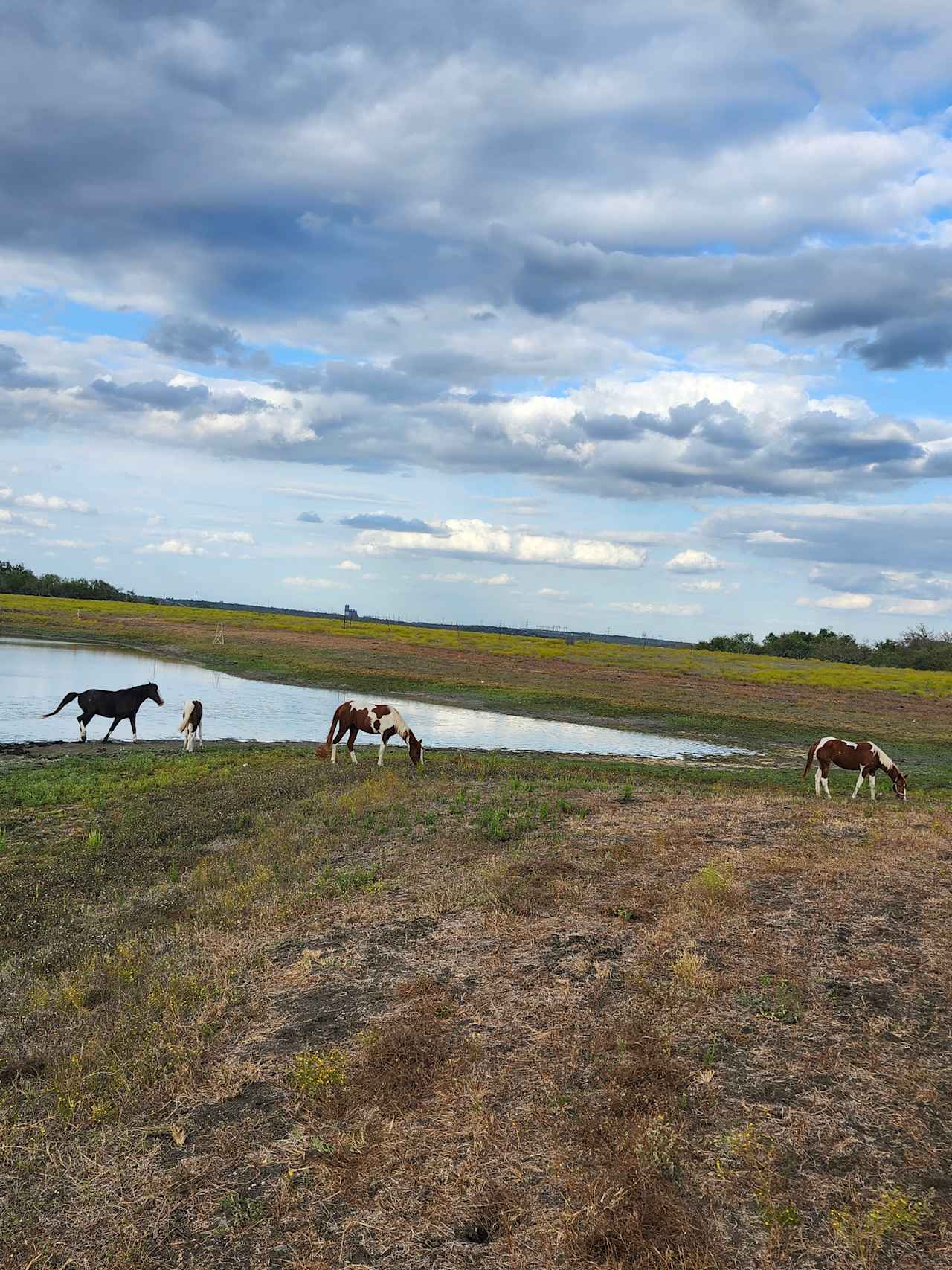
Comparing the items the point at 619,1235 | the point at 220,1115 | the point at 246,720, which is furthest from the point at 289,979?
the point at 246,720

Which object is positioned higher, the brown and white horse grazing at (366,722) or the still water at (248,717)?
the brown and white horse grazing at (366,722)

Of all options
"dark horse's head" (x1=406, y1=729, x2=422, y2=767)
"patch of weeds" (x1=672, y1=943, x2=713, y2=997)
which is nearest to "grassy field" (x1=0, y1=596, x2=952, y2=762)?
"dark horse's head" (x1=406, y1=729, x2=422, y2=767)

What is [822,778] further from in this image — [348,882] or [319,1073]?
[319,1073]

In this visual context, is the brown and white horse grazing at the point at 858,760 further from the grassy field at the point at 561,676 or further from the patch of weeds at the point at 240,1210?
the patch of weeds at the point at 240,1210

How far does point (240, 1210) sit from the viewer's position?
5656 mm

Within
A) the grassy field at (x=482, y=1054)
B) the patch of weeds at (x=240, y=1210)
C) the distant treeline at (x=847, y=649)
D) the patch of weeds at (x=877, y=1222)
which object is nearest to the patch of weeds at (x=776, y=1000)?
the grassy field at (x=482, y=1054)

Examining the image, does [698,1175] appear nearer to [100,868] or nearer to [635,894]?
[635,894]

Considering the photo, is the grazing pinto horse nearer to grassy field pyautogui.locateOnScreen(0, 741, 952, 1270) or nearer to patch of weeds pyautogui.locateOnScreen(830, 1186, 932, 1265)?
grassy field pyautogui.locateOnScreen(0, 741, 952, 1270)

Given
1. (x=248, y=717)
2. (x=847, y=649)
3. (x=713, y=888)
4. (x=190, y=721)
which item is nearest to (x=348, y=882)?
(x=713, y=888)

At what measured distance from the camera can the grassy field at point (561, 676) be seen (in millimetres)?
47312

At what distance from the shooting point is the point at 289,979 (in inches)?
359

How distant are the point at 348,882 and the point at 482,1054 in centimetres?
539

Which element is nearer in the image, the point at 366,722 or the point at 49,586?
the point at 366,722

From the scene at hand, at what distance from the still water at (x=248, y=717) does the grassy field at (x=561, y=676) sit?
3.85 meters
